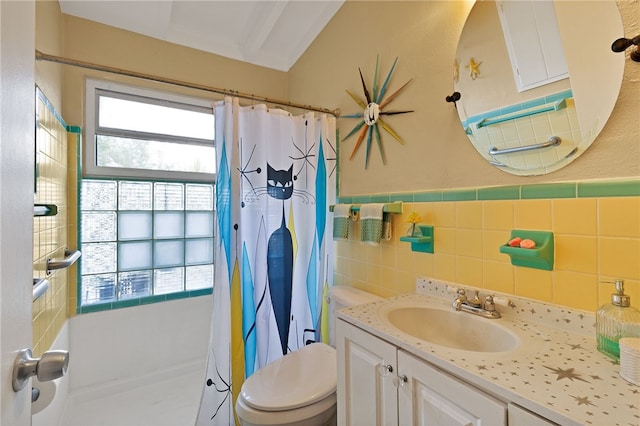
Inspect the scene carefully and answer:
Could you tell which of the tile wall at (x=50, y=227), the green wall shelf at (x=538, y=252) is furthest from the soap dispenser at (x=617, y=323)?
the tile wall at (x=50, y=227)

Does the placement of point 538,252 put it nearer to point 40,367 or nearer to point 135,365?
point 40,367

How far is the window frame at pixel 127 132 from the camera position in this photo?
1959mm

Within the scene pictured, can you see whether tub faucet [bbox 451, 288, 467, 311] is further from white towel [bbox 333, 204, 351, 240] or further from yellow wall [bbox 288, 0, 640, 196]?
white towel [bbox 333, 204, 351, 240]

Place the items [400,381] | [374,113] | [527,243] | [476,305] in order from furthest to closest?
[374,113], [476,305], [527,243], [400,381]

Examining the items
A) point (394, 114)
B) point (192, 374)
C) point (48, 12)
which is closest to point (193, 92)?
point (48, 12)

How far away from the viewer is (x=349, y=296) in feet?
5.32

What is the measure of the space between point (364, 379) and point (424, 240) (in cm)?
63

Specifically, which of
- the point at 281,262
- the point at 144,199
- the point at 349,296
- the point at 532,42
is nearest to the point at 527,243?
the point at 532,42

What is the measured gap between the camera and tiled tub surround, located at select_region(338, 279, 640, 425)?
1.84 feet

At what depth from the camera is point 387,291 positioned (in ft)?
5.17

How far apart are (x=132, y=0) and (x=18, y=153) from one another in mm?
1890

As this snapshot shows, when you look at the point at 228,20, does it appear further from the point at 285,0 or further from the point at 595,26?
the point at 595,26

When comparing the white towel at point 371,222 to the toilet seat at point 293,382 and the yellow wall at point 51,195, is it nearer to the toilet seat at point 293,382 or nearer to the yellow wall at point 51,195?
the toilet seat at point 293,382

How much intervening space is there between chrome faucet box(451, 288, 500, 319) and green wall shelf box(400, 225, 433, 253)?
24 cm
